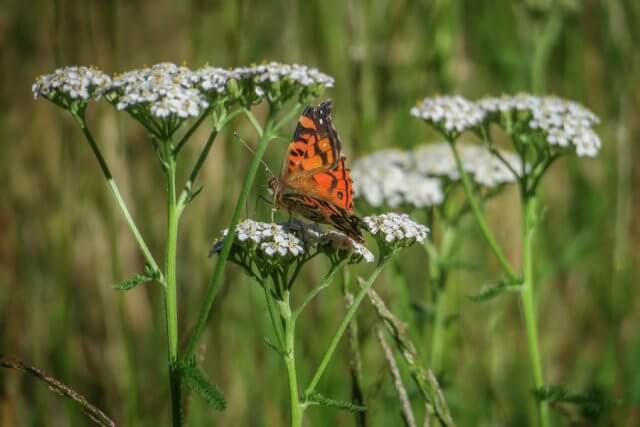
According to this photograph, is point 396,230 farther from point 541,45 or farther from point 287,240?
point 541,45

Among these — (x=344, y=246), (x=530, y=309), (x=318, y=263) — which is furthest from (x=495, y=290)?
(x=318, y=263)

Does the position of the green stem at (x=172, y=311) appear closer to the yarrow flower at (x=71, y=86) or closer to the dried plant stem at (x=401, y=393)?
the yarrow flower at (x=71, y=86)

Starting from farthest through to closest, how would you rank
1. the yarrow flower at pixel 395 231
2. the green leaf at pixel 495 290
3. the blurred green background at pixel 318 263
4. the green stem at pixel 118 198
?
the blurred green background at pixel 318 263
the green leaf at pixel 495 290
the yarrow flower at pixel 395 231
the green stem at pixel 118 198

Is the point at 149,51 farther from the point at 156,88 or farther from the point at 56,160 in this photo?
the point at 156,88

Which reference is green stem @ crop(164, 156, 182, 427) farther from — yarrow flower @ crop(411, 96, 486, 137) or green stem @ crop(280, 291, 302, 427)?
yarrow flower @ crop(411, 96, 486, 137)

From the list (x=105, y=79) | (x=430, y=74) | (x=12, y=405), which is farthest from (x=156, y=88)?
(x=430, y=74)

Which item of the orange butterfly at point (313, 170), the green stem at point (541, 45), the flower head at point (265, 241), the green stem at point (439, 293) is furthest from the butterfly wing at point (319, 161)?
the green stem at point (541, 45)

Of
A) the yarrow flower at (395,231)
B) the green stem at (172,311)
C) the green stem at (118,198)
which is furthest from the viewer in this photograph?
the yarrow flower at (395,231)
